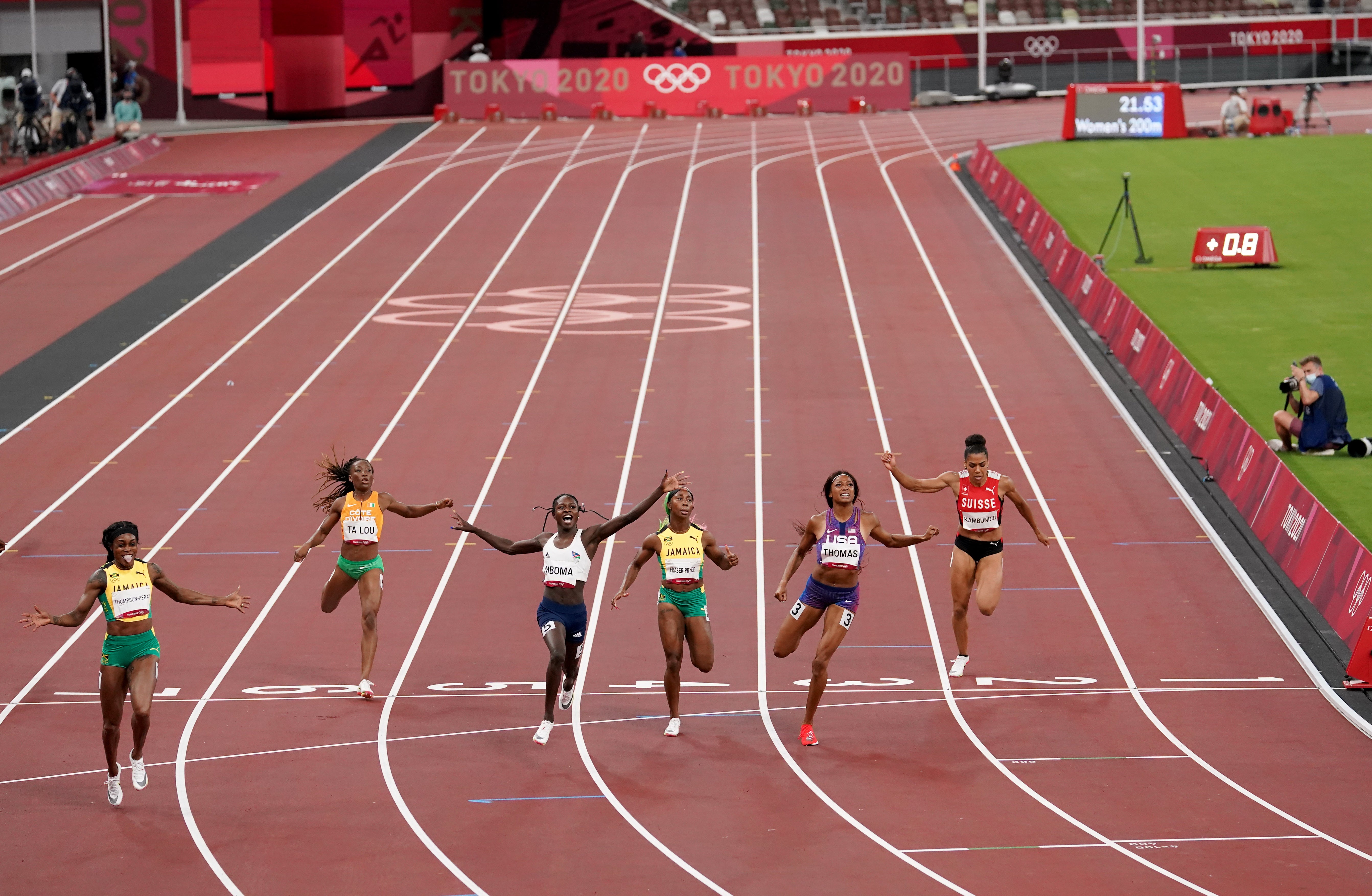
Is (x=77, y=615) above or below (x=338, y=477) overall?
below

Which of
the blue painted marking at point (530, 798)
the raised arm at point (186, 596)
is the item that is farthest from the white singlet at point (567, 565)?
the raised arm at point (186, 596)

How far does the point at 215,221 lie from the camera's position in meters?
33.4

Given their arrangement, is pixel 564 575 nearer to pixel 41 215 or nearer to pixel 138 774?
pixel 138 774

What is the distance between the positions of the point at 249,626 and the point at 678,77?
112 feet

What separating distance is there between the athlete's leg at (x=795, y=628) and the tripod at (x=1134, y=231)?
17419mm

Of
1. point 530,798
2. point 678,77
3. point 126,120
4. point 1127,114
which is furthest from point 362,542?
point 678,77

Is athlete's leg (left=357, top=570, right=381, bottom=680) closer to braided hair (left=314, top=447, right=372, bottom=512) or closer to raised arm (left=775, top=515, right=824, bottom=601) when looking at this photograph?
braided hair (left=314, top=447, right=372, bottom=512)

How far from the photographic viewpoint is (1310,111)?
141 feet

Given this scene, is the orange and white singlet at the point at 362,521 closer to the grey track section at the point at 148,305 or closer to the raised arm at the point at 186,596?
the raised arm at the point at 186,596

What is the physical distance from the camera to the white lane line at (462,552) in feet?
32.6

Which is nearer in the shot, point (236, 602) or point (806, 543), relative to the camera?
point (236, 602)

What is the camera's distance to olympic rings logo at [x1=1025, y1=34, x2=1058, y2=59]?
183 feet

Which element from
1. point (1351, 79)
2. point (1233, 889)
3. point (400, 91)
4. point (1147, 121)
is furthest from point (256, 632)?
point (1351, 79)

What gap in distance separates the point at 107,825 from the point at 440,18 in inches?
1715
